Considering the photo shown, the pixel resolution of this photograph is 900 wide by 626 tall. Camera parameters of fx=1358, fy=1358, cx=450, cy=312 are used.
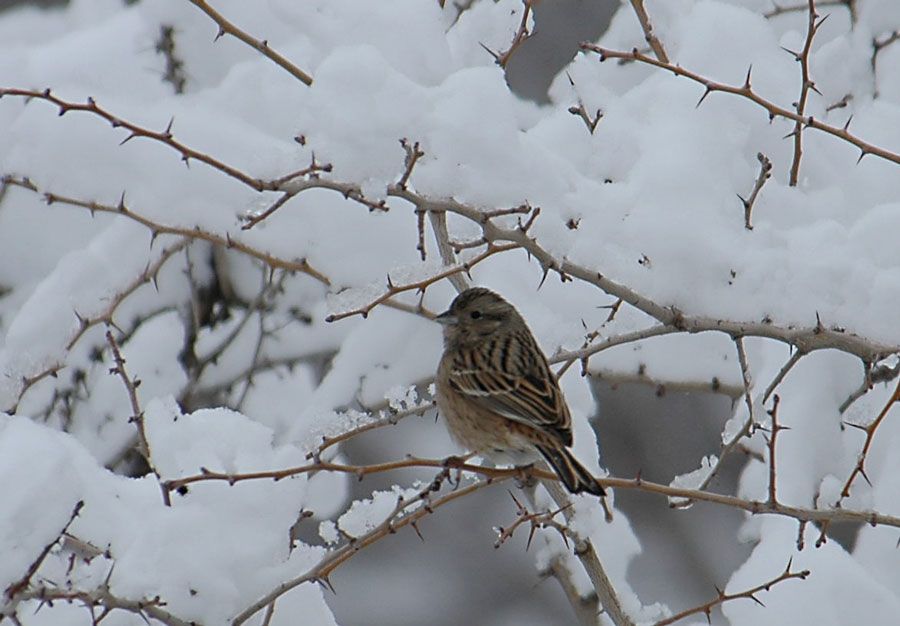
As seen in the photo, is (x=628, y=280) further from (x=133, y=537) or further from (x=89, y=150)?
(x=89, y=150)

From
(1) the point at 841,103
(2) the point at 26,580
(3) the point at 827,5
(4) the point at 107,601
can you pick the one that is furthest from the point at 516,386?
(3) the point at 827,5

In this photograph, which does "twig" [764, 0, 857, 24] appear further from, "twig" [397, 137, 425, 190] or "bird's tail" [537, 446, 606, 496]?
"twig" [397, 137, 425, 190]

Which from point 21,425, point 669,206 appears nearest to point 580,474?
point 669,206

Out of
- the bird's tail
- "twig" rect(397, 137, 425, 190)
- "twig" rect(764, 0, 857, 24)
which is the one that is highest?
"twig" rect(764, 0, 857, 24)

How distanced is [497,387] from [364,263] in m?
0.77

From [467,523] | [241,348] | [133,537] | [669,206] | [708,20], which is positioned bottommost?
[133,537]

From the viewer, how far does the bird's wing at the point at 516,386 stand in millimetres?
4766

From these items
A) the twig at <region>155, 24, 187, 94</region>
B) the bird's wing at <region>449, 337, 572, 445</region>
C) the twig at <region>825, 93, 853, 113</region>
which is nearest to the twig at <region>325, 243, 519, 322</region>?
the bird's wing at <region>449, 337, 572, 445</region>

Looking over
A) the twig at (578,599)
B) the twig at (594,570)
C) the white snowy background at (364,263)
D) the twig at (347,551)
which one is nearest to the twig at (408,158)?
the white snowy background at (364,263)

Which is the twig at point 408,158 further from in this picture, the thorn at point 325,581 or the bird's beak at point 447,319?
the bird's beak at point 447,319

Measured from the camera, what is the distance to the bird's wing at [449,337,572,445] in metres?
4.77

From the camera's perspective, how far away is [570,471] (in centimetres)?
427

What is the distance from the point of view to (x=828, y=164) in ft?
16.6

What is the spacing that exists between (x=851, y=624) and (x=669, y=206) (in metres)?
1.46
